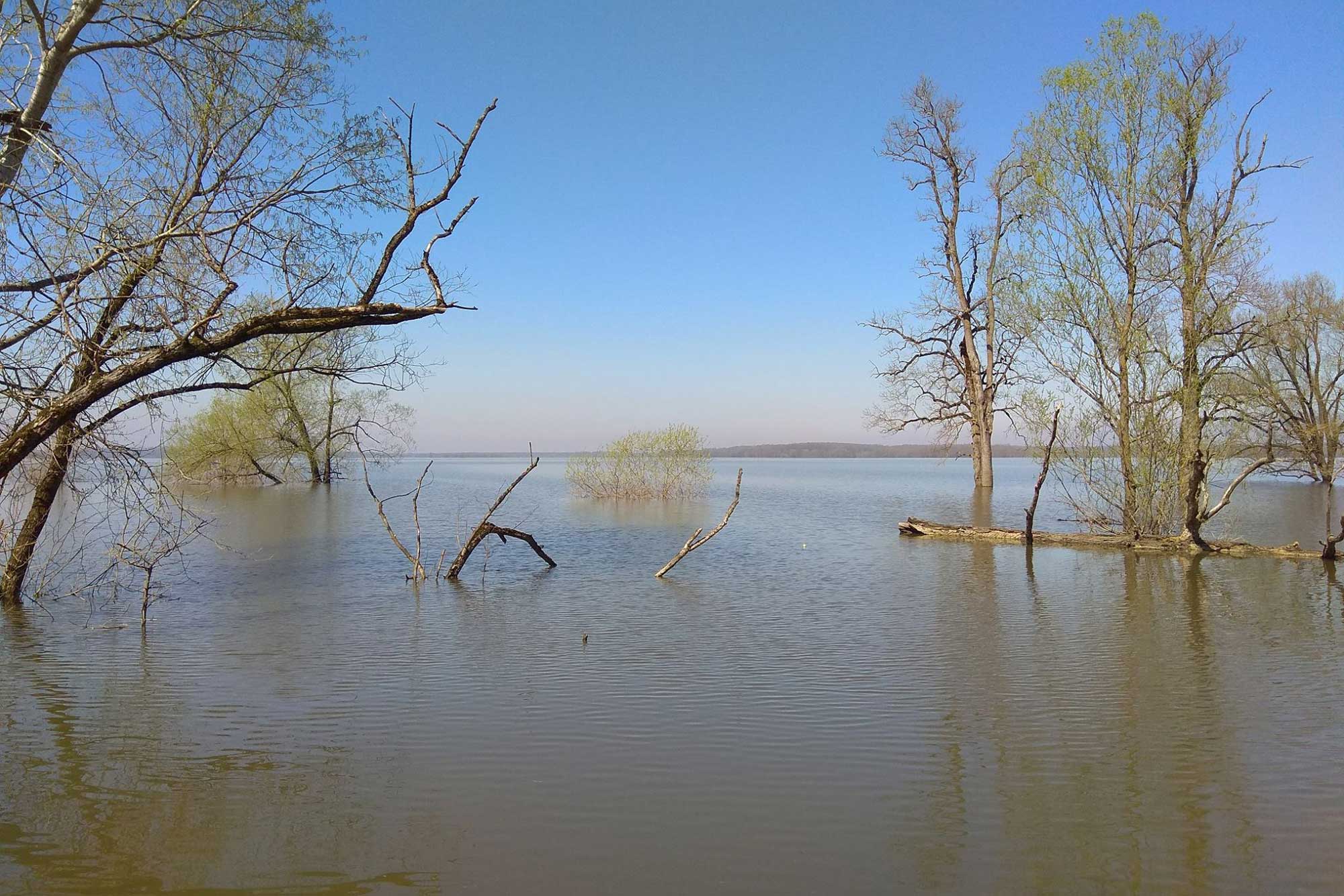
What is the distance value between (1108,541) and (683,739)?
11310mm

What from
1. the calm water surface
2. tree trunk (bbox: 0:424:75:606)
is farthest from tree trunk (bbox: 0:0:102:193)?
the calm water surface

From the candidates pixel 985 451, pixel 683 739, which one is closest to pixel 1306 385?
pixel 985 451

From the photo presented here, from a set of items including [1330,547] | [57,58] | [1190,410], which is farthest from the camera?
[1190,410]

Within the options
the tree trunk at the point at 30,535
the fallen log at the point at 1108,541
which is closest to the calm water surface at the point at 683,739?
the tree trunk at the point at 30,535

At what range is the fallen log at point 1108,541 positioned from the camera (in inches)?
505

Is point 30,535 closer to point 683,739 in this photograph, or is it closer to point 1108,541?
point 683,739

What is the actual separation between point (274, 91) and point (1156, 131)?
1308 centimetres

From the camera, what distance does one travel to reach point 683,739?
17.2ft

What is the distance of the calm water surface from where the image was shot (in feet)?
12.1

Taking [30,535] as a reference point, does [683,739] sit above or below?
below

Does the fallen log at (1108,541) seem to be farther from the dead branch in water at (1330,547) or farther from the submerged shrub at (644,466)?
the submerged shrub at (644,466)

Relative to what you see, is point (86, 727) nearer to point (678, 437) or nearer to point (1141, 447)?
point (1141, 447)

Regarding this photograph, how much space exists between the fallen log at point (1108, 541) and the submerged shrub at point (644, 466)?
438 inches

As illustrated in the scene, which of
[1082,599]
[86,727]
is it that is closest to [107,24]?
[86,727]
